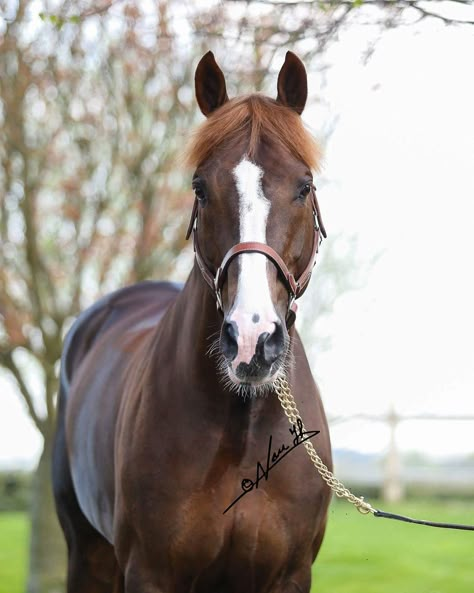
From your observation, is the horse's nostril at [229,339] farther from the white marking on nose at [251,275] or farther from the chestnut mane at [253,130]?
the chestnut mane at [253,130]

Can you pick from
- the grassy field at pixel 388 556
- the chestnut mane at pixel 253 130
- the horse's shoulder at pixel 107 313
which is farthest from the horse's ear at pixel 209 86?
the grassy field at pixel 388 556

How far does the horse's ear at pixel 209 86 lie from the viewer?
349 centimetres

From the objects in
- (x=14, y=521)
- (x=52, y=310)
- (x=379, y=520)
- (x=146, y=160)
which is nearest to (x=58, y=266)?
(x=52, y=310)

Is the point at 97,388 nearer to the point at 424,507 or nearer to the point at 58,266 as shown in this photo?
the point at 58,266

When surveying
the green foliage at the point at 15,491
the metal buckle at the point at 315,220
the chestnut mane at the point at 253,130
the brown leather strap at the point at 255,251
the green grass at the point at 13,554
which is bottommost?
the green grass at the point at 13,554

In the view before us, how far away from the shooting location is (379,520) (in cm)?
1381

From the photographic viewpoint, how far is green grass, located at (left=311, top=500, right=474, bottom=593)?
8.35 m

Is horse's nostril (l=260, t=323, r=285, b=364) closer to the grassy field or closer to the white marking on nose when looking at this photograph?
the white marking on nose

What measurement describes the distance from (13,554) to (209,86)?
8.74 metres

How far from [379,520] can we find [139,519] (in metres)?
11.0

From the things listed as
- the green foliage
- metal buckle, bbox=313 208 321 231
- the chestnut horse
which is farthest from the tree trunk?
the green foliage

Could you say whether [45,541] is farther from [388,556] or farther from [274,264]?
[274,264]
